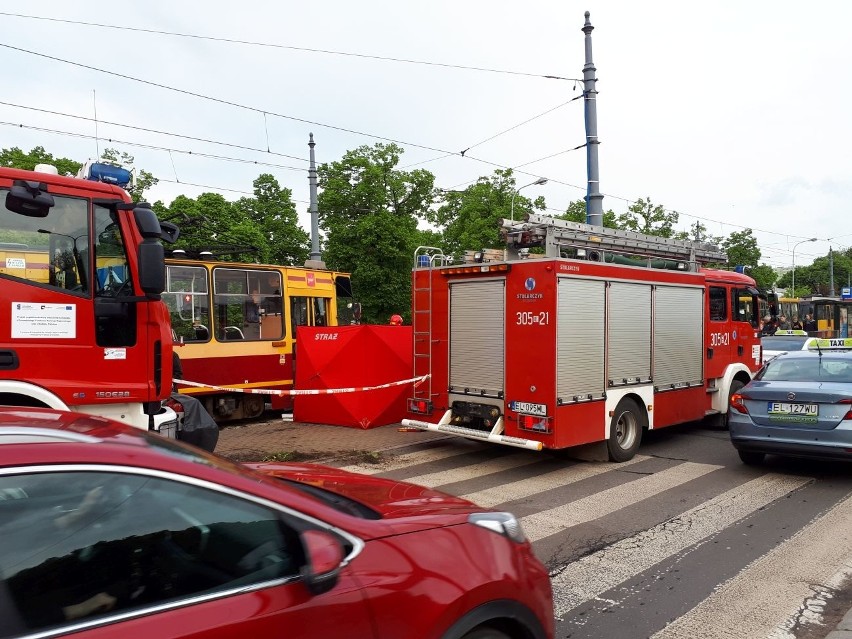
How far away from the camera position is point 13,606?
1.62 m

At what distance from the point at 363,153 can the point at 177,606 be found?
27.8 metres

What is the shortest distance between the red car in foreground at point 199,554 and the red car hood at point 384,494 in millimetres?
57

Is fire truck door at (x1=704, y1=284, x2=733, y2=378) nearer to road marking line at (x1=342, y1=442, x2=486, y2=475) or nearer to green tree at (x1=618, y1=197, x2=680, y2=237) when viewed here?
road marking line at (x1=342, y1=442, x2=486, y2=475)

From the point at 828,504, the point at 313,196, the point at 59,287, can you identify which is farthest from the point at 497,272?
the point at 313,196

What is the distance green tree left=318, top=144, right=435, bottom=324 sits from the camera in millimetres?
24094

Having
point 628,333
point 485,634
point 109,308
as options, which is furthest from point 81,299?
point 628,333

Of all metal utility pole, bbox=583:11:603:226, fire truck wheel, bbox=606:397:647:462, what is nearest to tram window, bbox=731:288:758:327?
metal utility pole, bbox=583:11:603:226

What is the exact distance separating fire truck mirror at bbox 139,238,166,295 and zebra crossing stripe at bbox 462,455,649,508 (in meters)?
3.67

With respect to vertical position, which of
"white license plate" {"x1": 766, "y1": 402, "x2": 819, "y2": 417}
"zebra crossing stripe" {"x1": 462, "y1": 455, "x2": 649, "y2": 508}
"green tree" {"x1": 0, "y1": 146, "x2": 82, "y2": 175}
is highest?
"green tree" {"x1": 0, "y1": 146, "x2": 82, "y2": 175}

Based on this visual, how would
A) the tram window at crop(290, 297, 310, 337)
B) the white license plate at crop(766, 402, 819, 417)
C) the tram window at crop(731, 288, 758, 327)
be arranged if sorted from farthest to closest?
the tram window at crop(290, 297, 310, 337) → the tram window at crop(731, 288, 758, 327) → the white license plate at crop(766, 402, 819, 417)

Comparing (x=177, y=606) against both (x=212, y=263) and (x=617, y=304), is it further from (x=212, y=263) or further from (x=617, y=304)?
(x=212, y=263)

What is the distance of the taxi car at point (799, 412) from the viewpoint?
23.3 ft

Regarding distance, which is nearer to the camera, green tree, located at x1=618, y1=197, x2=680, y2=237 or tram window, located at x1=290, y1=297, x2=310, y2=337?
tram window, located at x1=290, y1=297, x2=310, y2=337

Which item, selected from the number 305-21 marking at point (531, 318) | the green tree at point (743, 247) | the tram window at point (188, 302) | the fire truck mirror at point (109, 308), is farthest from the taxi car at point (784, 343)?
the green tree at point (743, 247)
